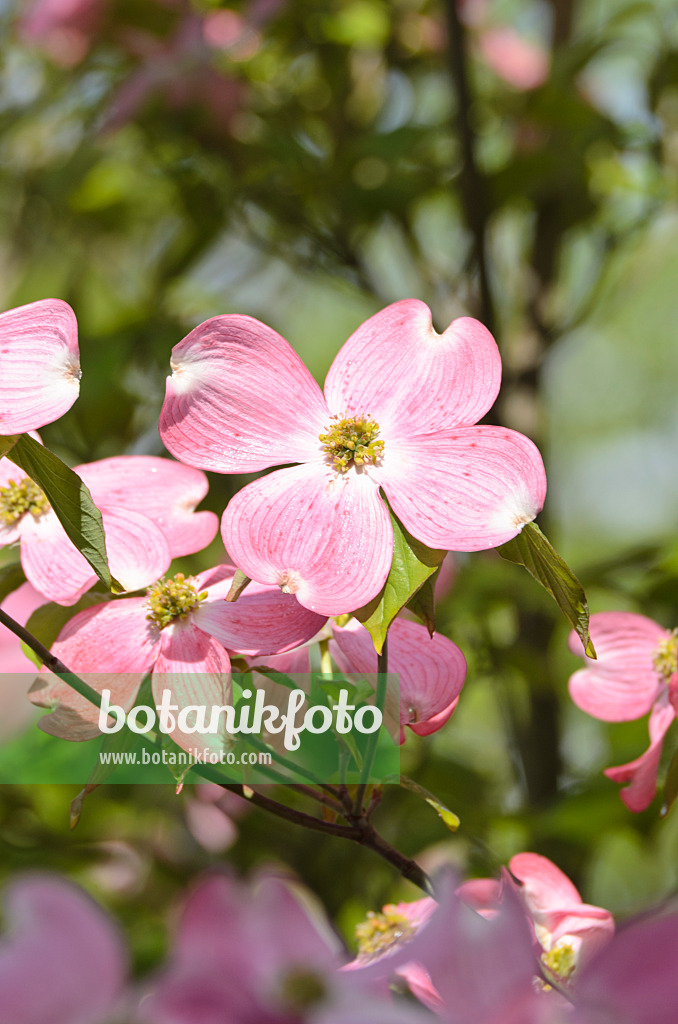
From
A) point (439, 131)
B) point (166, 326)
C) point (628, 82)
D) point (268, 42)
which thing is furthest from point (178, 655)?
point (628, 82)

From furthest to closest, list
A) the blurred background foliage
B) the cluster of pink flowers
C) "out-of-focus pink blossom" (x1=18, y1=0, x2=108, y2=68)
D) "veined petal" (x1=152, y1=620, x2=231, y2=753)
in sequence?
"out-of-focus pink blossom" (x1=18, y1=0, x2=108, y2=68) → the blurred background foliage → "veined petal" (x1=152, y1=620, x2=231, y2=753) → the cluster of pink flowers

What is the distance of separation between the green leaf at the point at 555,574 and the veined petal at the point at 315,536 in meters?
0.04

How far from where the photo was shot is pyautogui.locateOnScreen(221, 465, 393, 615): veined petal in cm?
24

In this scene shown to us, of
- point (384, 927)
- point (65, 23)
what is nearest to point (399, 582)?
point (384, 927)

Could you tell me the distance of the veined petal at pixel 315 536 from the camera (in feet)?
0.78

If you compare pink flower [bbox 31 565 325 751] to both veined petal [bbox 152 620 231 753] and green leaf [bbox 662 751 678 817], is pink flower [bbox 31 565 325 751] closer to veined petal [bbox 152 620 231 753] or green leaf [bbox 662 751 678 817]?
veined petal [bbox 152 620 231 753]

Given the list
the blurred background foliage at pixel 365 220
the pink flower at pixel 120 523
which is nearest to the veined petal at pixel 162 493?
the pink flower at pixel 120 523

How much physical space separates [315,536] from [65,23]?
31.2 inches

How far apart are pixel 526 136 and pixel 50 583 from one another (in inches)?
33.2

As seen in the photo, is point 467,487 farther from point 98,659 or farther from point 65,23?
point 65,23

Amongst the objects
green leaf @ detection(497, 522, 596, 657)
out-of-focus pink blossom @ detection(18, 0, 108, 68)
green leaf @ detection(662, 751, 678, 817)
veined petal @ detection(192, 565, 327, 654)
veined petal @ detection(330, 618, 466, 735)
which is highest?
out-of-focus pink blossom @ detection(18, 0, 108, 68)

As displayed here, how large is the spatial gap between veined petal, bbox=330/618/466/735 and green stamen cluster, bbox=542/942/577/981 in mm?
74

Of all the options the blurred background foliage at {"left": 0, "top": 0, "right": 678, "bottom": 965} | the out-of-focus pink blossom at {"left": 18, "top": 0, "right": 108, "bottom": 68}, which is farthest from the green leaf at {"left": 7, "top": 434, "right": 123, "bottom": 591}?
the out-of-focus pink blossom at {"left": 18, "top": 0, "right": 108, "bottom": 68}

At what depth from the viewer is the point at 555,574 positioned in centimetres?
24
